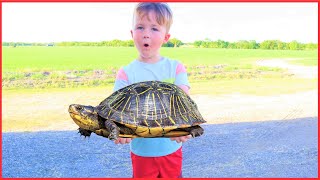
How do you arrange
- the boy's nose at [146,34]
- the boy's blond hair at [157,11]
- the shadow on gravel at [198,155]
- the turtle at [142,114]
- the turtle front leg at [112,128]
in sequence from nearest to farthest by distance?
the turtle front leg at [112,128] < the turtle at [142,114] < the boy's nose at [146,34] < the boy's blond hair at [157,11] < the shadow on gravel at [198,155]

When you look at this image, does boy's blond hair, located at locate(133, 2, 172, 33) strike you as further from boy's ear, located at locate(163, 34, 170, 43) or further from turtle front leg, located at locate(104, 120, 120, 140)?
turtle front leg, located at locate(104, 120, 120, 140)

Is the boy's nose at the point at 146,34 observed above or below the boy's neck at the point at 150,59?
above

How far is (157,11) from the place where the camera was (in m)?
3.89

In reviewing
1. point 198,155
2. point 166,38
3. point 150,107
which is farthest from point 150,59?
point 198,155

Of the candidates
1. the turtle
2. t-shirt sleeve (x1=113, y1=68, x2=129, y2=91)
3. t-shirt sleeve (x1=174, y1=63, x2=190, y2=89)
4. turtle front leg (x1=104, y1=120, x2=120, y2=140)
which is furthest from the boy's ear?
turtle front leg (x1=104, y1=120, x2=120, y2=140)

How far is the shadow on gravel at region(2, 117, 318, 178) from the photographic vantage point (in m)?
10.1

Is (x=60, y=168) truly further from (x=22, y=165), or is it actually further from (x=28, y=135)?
(x=28, y=135)

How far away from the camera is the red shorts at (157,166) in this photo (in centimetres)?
428

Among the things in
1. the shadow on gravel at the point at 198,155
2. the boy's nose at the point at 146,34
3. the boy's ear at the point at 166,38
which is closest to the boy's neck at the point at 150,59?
the boy's ear at the point at 166,38

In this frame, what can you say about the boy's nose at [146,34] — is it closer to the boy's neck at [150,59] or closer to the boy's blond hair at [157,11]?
the boy's blond hair at [157,11]

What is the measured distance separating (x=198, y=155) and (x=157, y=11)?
8.04m

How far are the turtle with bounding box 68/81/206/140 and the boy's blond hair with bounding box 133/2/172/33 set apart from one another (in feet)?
2.44

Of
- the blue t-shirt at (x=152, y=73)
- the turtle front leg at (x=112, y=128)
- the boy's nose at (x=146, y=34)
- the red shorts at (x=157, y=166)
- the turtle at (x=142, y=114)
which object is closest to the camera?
the turtle front leg at (x=112, y=128)

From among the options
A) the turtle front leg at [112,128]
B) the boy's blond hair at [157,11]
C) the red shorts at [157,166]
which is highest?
the boy's blond hair at [157,11]
